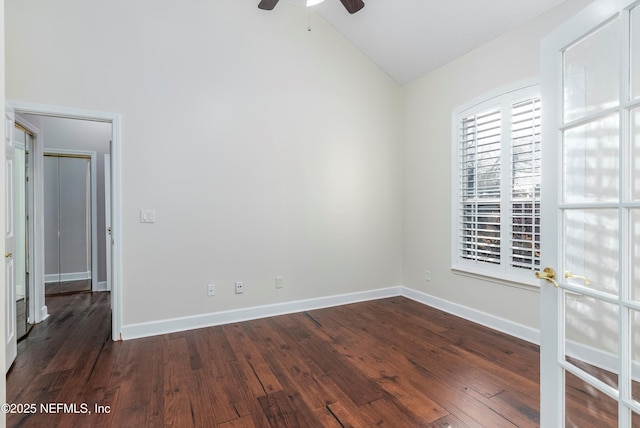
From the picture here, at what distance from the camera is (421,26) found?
11.1 ft

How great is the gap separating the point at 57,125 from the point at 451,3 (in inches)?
217

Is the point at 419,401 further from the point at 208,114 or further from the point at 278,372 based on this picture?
the point at 208,114

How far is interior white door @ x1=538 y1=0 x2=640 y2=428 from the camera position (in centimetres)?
100

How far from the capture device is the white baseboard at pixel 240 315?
119 inches

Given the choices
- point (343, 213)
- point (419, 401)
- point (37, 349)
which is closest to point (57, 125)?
point (37, 349)

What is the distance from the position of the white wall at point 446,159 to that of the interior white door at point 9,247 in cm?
411

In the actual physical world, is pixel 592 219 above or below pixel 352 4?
below

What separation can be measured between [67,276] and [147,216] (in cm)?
347

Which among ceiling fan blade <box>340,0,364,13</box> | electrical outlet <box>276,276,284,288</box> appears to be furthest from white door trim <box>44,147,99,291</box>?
ceiling fan blade <box>340,0,364,13</box>

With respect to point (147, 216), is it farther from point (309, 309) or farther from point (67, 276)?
point (67, 276)

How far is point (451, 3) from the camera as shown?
3014 mm

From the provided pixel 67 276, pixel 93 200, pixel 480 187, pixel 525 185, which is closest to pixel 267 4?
pixel 480 187

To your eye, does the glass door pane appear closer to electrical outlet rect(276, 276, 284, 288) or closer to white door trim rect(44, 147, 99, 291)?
electrical outlet rect(276, 276, 284, 288)

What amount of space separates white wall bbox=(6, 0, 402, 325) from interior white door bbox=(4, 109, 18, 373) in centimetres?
50
